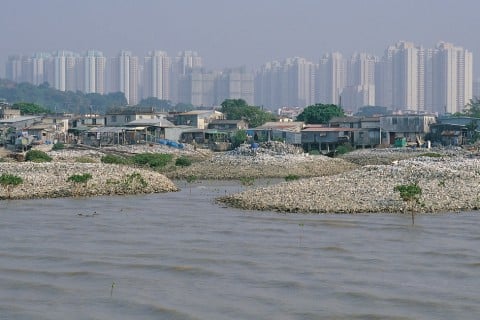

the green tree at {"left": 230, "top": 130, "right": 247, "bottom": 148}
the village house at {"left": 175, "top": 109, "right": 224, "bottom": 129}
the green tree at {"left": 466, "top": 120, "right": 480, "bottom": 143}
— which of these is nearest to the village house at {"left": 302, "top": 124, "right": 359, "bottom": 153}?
the green tree at {"left": 230, "top": 130, "right": 247, "bottom": 148}

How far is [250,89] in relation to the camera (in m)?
188

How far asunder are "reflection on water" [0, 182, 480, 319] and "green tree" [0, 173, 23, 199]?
9.68ft

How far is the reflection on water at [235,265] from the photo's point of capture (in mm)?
11336

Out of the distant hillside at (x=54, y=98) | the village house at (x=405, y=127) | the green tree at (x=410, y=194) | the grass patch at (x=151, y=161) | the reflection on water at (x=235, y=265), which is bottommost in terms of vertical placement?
the reflection on water at (x=235, y=265)

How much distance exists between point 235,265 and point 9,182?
38.0ft

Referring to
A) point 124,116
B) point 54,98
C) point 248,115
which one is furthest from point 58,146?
point 54,98

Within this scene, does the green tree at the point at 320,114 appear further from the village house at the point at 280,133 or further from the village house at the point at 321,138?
the village house at the point at 321,138

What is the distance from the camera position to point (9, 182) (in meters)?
24.0

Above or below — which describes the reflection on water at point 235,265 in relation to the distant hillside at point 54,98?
below

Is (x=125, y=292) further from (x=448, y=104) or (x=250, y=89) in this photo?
(x=250, y=89)

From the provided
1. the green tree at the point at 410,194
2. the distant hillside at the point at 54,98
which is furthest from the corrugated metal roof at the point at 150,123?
the distant hillside at the point at 54,98

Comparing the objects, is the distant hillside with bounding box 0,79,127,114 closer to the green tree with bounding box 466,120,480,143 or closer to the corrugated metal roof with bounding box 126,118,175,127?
the corrugated metal roof with bounding box 126,118,175,127

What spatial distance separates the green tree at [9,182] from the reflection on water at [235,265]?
2.95 m

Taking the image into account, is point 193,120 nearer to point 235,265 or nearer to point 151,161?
point 151,161
